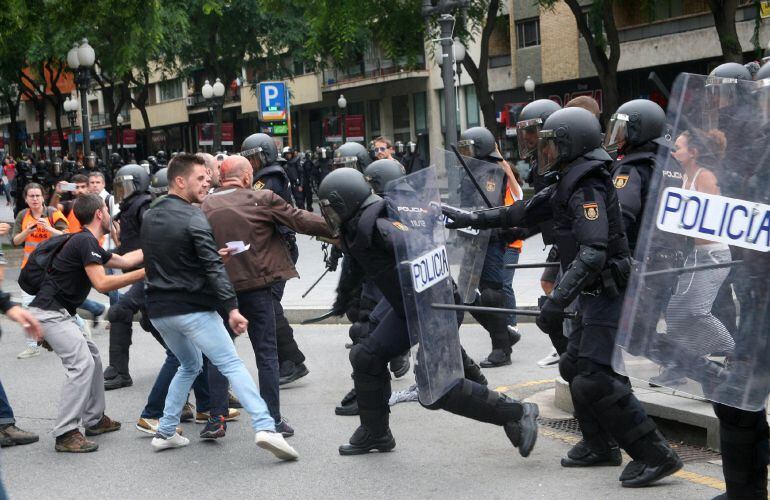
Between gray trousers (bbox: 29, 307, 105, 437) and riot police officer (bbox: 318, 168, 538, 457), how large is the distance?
1776 millimetres

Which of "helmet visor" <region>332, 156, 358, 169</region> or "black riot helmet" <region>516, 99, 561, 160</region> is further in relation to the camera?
"helmet visor" <region>332, 156, 358, 169</region>

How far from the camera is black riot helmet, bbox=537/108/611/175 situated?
5297 mm

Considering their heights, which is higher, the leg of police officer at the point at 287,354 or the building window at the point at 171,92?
the building window at the point at 171,92

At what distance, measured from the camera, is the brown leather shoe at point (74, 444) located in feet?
21.6

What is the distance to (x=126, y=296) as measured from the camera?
8.73 metres

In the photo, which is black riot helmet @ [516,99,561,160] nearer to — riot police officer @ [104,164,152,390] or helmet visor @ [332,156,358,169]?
helmet visor @ [332,156,358,169]

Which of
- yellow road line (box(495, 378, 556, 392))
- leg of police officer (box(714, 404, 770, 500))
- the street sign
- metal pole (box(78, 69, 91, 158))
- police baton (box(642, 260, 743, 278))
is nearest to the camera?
police baton (box(642, 260, 743, 278))

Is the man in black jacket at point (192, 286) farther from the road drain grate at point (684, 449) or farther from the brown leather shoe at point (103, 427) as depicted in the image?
the road drain grate at point (684, 449)

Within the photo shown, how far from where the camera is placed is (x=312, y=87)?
50.4 m

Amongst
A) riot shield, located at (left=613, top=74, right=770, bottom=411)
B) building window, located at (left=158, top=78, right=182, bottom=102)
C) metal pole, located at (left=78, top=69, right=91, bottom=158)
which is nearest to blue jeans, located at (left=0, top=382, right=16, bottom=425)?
riot shield, located at (left=613, top=74, right=770, bottom=411)

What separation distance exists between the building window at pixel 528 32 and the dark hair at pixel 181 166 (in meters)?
33.3

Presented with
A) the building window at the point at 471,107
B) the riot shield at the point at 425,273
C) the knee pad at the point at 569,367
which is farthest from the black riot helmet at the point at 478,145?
the building window at the point at 471,107

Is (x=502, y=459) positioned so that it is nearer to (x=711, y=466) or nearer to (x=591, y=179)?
(x=711, y=466)

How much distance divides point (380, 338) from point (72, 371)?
2069mm
